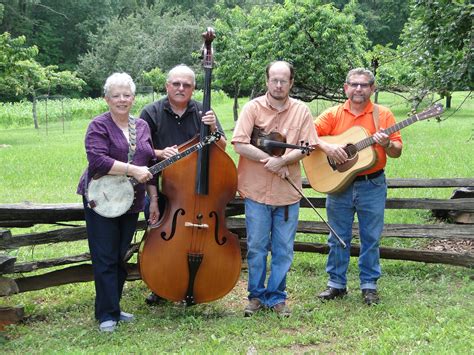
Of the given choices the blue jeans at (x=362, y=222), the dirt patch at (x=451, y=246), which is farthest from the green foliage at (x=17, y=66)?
the blue jeans at (x=362, y=222)

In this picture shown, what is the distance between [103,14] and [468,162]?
50.0 m

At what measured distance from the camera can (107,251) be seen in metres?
4.32

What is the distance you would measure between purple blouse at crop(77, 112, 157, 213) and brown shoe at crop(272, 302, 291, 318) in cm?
129

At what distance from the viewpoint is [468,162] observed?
12.3 meters

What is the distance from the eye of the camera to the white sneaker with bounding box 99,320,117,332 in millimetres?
4344

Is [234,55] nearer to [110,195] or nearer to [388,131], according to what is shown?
[388,131]

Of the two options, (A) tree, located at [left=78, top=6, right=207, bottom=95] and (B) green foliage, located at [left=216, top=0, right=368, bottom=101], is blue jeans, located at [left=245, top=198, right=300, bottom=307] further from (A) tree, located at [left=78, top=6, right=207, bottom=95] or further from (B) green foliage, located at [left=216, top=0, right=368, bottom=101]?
(A) tree, located at [left=78, top=6, right=207, bottom=95]

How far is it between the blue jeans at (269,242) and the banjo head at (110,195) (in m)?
0.95

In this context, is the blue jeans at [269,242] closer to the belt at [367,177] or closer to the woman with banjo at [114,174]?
the belt at [367,177]

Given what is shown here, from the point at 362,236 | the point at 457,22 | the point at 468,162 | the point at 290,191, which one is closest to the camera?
the point at 290,191

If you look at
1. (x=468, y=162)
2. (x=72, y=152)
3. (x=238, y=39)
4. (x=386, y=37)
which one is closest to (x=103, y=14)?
(x=386, y=37)

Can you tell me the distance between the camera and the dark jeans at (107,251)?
4281 mm

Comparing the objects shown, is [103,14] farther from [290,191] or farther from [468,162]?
[290,191]

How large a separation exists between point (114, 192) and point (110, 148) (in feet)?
1.02
